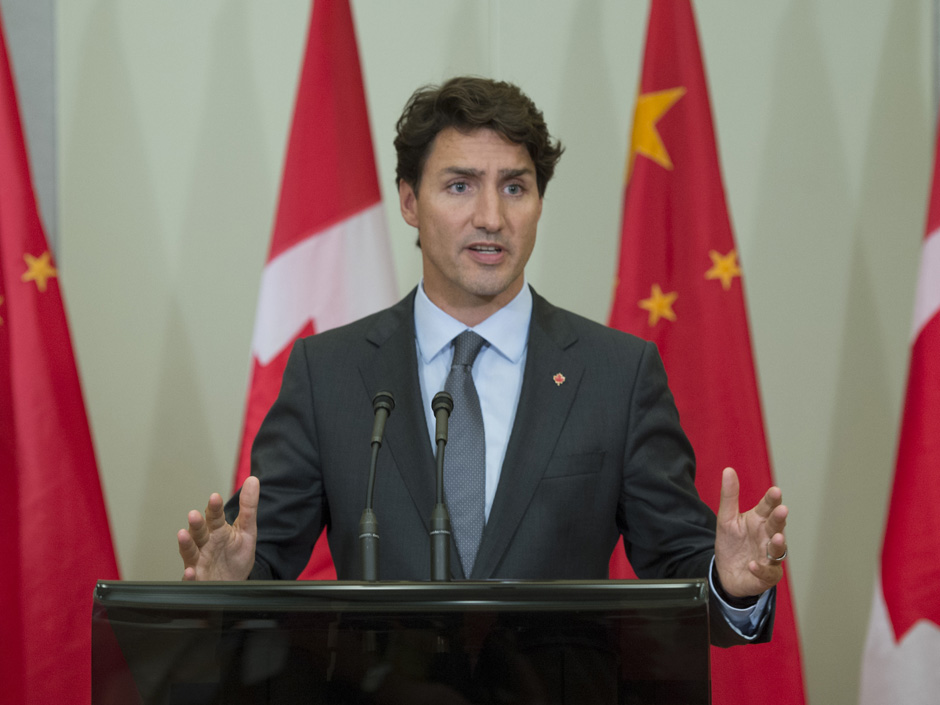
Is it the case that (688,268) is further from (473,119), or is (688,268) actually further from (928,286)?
(473,119)

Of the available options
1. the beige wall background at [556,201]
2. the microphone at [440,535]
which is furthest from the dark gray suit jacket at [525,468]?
the beige wall background at [556,201]

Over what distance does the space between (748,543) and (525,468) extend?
506mm

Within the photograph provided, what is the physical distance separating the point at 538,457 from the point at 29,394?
1.51 m

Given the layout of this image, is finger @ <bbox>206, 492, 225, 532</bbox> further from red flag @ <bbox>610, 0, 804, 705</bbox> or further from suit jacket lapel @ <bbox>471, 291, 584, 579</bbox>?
red flag @ <bbox>610, 0, 804, 705</bbox>

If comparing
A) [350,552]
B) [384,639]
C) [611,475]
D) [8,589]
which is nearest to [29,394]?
[8,589]

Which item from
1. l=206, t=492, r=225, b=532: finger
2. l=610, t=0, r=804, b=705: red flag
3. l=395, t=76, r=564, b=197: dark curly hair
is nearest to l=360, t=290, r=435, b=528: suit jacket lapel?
l=395, t=76, r=564, b=197: dark curly hair

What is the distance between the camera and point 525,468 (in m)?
1.82

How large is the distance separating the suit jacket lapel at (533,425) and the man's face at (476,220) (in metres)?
0.14

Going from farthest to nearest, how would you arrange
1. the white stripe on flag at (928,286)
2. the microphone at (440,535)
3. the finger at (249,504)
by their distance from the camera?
the white stripe on flag at (928,286) < the finger at (249,504) < the microphone at (440,535)

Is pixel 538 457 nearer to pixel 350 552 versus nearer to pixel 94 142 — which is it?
pixel 350 552

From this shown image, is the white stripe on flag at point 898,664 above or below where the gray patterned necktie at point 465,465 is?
below

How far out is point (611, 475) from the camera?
1867 millimetres

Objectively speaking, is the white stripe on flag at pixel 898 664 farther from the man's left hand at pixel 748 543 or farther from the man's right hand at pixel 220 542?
the man's right hand at pixel 220 542

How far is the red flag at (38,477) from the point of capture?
8.09ft
